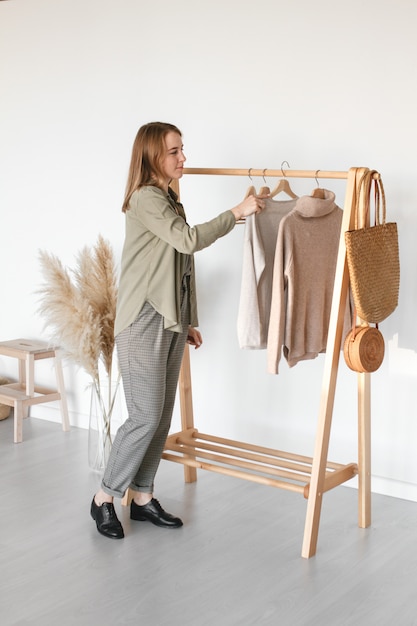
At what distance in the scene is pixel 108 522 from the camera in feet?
10.1

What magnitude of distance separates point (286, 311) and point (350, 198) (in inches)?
19.3

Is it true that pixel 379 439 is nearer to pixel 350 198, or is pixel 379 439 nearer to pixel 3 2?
pixel 350 198

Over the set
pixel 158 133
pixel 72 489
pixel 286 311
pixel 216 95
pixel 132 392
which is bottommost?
pixel 72 489

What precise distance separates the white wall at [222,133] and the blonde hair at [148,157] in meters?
0.96

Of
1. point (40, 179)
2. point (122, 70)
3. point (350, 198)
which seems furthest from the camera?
point (40, 179)

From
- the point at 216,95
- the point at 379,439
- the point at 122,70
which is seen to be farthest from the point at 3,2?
the point at 379,439

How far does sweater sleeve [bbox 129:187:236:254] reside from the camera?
2775 millimetres

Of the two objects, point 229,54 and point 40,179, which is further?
point 40,179

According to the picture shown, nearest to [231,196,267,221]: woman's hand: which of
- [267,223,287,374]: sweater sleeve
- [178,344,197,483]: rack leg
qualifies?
[267,223,287,374]: sweater sleeve

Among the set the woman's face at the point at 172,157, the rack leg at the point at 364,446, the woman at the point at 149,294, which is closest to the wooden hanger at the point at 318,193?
the woman at the point at 149,294

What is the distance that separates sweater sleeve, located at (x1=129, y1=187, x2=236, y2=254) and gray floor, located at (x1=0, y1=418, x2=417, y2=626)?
1.14m

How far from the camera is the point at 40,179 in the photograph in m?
4.72

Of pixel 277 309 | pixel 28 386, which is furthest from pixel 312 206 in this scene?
pixel 28 386

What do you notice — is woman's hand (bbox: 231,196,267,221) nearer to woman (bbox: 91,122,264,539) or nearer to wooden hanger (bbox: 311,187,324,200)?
woman (bbox: 91,122,264,539)
